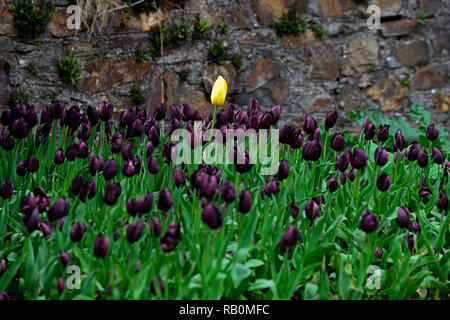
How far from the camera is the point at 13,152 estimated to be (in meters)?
2.13

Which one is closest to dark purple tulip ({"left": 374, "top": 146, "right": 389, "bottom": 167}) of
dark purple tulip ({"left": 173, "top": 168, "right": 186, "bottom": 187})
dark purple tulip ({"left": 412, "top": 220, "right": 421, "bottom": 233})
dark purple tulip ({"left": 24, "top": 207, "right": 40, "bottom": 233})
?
dark purple tulip ({"left": 412, "top": 220, "right": 421, "bottom": 233})

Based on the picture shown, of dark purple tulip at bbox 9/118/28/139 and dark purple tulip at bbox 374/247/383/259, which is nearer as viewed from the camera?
dark purple tulip at bbox 374/247/383/259

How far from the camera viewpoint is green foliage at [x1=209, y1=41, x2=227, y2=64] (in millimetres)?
3518

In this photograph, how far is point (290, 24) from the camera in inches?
145

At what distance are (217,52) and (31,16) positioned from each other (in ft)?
3.88

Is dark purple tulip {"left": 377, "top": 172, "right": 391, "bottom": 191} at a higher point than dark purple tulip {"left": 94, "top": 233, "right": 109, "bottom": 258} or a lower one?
higher

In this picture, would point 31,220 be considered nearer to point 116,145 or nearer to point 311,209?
point 116,145

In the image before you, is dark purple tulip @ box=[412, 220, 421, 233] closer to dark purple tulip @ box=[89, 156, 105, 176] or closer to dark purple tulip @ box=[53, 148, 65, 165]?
dark purple tulip @ box=[89, 156, 105, 176]

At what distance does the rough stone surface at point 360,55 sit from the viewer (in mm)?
3850

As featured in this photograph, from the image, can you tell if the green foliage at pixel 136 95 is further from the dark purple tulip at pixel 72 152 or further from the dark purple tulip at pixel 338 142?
the dark purple tulip at pixel 338 142

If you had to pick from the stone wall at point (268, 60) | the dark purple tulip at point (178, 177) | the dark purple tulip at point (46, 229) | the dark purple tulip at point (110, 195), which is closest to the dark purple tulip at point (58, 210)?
the dark purple tulip at point (46, 229)

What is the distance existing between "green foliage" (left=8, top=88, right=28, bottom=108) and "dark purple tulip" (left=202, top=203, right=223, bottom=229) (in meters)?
2.11

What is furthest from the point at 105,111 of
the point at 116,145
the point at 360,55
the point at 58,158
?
the point at 360,55
